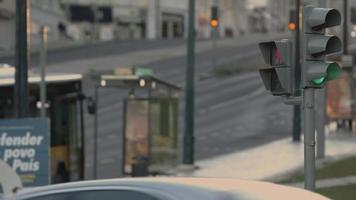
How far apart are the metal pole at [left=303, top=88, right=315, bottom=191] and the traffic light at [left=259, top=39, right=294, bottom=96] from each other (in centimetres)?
21

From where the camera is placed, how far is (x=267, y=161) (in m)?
22.5

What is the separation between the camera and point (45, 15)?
77.1 metres

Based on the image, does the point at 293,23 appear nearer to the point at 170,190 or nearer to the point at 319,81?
the point at 319,81

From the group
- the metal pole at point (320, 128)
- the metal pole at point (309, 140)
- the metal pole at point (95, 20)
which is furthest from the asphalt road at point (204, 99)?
the metal pole at point (95, 20)

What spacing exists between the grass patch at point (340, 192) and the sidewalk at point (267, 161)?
2.50 meters

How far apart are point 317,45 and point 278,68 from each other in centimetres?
49

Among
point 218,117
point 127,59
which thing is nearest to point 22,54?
point 218,117

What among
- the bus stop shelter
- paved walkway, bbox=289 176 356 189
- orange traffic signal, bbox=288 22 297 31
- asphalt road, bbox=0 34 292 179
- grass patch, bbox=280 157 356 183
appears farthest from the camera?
asphalt road, bbox=0 34 292 179

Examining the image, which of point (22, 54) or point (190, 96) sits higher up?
point (22, 54)

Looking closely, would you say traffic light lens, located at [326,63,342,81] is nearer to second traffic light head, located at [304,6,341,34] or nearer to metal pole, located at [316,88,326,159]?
second traffic light head, located at [304,6,341,34]

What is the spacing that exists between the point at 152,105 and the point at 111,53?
4368 cm

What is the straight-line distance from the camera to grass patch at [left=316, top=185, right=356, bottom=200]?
46.9 ft

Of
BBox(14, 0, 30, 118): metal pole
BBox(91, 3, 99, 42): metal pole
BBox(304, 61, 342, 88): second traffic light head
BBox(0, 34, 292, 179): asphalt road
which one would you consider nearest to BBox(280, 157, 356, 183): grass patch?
BBox(0, 34, 292, 179): asphalt road

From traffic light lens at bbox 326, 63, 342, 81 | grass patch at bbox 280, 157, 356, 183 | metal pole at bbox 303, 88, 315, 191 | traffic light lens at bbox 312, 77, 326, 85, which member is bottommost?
grass patch at bbox 280, 157, 356, 183
